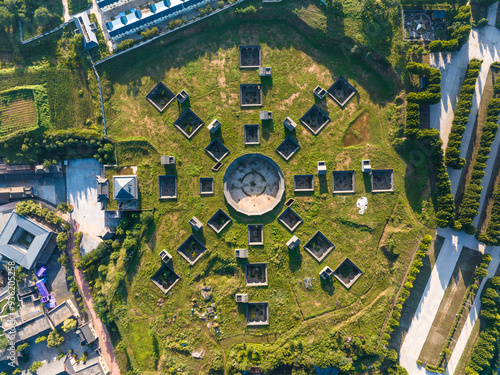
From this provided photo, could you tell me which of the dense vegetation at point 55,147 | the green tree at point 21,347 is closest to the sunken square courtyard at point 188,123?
the dense vegetation at point 55,147

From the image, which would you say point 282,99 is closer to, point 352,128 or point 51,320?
point 352,128

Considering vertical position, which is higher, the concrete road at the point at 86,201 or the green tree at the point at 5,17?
the green tree at the point at 5,17

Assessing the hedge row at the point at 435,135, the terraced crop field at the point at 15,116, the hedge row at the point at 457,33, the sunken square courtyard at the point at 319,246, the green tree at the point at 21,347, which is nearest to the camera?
the hedge row at the point at 435,135

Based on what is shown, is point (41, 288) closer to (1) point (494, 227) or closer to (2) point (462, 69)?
(1) point (494, 227)

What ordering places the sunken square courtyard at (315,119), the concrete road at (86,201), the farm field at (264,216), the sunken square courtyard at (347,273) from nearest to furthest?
1. the farm field at (264,216)
2. the sunken square courtyard at (347,273)
3. the sunken square courtyard at (315,119)
4. the concrete road at (86,201)

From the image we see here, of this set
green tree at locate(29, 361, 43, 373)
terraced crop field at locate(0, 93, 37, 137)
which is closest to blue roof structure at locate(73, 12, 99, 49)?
terraced crop field at locate(0, 93, 37, 137)

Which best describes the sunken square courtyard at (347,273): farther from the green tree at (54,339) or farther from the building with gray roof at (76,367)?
the green tree at (54,339)

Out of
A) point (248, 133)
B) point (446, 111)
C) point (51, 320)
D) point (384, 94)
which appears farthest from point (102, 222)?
point (446, 111)
